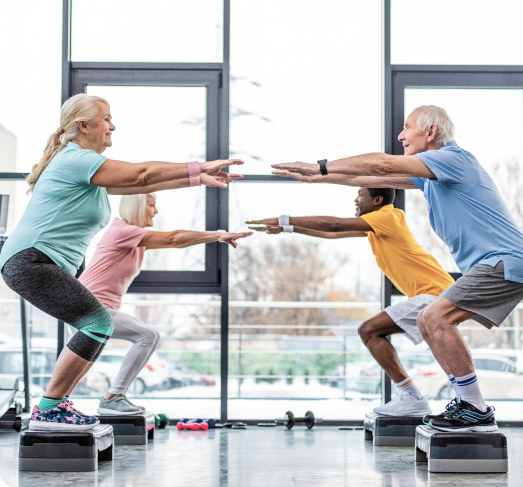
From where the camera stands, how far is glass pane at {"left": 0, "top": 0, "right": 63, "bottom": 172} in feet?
12.7

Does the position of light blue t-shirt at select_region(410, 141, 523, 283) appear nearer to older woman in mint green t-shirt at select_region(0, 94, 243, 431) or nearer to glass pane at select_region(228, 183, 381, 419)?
older woman in mint green t-shirt at select_region(0, 94, 243, 431)

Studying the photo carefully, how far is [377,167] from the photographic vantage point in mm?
2418

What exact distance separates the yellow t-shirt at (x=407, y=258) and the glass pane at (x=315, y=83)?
0.84m

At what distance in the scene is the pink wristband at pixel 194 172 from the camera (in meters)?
2.32

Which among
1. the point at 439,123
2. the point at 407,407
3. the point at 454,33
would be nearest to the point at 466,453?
the point at 407,407

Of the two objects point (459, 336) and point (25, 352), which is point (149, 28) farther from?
point (459, 336)

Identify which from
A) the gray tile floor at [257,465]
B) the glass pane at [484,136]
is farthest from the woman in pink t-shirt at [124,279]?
the glass pane at [484,136]

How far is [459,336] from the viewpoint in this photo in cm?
239

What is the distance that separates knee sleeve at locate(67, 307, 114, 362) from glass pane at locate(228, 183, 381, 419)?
1640 mm

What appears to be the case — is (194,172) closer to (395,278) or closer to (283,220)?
(283,220)

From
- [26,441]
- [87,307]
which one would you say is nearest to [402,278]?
[87,307]

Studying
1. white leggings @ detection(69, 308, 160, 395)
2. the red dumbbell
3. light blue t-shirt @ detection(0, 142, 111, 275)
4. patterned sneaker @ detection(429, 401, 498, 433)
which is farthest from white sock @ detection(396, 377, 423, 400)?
light blue t-shirt @ detection(0, 142, 111, 275)

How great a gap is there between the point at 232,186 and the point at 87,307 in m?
1.83

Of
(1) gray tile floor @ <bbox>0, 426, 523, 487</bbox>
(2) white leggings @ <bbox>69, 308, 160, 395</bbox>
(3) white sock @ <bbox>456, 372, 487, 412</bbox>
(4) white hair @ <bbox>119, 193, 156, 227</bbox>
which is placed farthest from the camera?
(4) white hair @ <bbox>119, 193, 156, 227</bbox>
